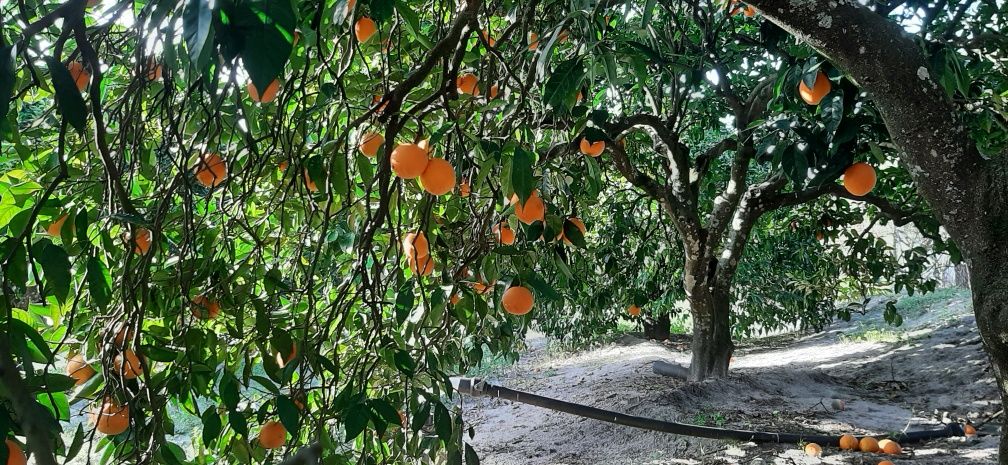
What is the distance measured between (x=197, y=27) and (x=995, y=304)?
1.71 metres

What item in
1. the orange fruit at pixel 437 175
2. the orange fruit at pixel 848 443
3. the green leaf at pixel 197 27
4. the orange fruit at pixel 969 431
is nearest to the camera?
the green leaf at pixel 197 27

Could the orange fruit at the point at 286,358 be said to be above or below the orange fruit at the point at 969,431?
above

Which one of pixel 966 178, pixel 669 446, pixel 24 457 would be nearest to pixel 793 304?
pixel 669 446

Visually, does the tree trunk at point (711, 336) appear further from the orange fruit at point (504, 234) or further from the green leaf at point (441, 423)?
the green leaf at point (441, 423)

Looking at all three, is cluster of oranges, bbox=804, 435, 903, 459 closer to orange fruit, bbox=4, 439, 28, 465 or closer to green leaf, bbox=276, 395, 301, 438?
green leaf, bbox=276, 395, 301, 438

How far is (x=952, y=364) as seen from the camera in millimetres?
5172

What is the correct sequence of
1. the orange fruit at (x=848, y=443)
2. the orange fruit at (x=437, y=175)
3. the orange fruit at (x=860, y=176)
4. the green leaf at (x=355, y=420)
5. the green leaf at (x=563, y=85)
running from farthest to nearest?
the orange fruit at (x=848, y=443)
the orange fruit at (x=860, y=176)
the orange fruit at (x=437, y=175)
the green leaf at (x=563, y=85)
the green leaf at (x=355, y=420)

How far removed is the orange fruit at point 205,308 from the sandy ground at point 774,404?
274 cm

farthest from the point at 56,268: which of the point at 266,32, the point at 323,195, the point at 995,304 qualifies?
the point at 995,304

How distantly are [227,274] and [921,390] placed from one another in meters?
5.26

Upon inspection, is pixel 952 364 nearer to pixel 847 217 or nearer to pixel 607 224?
pixel 847 217

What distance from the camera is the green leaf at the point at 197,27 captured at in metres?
0.43

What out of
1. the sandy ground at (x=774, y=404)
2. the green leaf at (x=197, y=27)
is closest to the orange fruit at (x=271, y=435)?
the green leaf at (x=197, y=27)

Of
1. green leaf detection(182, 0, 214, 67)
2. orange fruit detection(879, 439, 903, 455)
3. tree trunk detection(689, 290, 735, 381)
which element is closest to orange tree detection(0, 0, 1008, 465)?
green leaf detection(182, 0, 214, 67)
